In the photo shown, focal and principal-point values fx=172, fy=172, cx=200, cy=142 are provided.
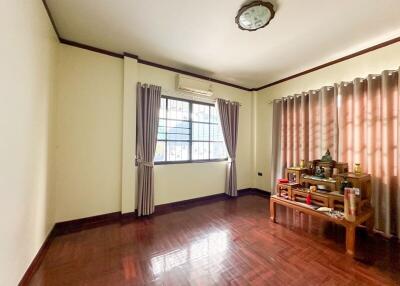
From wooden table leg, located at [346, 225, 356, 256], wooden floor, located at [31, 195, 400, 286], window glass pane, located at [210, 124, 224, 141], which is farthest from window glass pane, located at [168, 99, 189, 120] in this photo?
wooden table leg, located at [346, 225, 356, 256]

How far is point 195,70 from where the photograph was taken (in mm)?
3406

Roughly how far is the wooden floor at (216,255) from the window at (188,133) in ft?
4.11

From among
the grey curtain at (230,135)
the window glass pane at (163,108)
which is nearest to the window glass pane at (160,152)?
the window glass pane at (163,108)

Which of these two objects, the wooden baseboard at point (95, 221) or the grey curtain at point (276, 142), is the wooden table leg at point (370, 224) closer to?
the grey curtain at point (276, 142)

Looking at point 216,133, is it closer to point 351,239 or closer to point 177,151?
point 177,151

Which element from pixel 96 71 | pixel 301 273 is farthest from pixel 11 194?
pixel 301 273

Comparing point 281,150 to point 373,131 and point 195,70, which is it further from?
point 195,70

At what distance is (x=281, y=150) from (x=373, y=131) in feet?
4.75

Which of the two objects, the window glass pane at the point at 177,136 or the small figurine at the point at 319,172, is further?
the window glass pane at the point at 177,136

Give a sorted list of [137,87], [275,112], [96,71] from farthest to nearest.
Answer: [275,112] < [137,87] < [96,71]

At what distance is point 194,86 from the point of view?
343cm

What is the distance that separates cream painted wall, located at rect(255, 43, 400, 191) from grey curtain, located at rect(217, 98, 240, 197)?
2.47ft

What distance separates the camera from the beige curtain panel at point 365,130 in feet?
7.30

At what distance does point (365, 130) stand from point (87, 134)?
403cm
